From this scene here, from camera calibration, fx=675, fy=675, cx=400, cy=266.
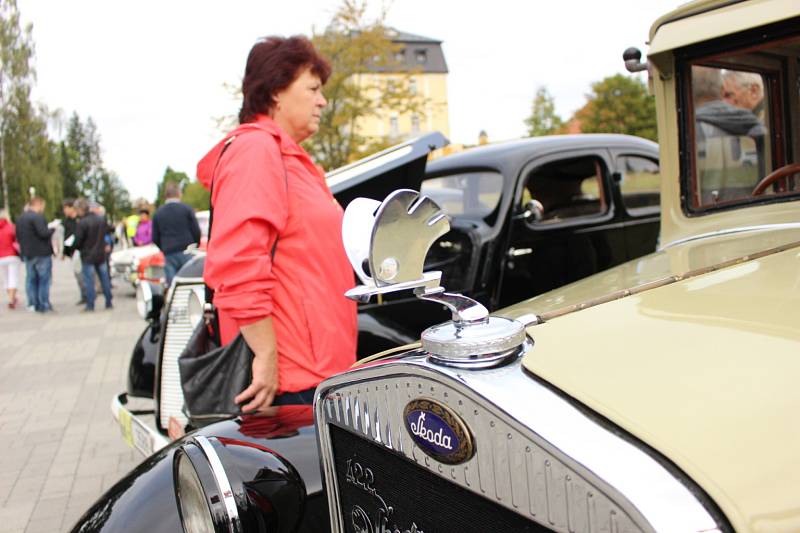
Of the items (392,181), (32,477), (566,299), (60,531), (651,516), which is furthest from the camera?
(32,477)

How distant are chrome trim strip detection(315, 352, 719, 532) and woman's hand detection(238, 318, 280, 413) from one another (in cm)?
82

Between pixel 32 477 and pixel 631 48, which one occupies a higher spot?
pixel 631 48

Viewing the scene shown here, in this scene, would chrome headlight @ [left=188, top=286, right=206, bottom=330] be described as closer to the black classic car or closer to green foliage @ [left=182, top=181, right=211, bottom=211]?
the black classic car

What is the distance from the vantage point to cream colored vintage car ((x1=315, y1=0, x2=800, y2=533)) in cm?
97

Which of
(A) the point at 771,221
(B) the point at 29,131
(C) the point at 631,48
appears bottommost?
(A) the point at 771,221

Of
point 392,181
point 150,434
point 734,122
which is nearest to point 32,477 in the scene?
point 150,434

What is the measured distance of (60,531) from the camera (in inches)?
131

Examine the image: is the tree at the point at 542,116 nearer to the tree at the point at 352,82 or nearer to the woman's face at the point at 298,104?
the tree at the point at 352,82

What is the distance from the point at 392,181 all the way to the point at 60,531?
2429 mm

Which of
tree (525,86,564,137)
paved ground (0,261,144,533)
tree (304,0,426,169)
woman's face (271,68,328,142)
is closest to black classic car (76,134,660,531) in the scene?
paved ground (0,261,144,533)

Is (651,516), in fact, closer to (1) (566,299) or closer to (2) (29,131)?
(1) (566,299)

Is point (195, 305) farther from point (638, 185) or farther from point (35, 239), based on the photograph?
point (35, 239)

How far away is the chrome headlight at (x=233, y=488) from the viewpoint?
1.57 meters

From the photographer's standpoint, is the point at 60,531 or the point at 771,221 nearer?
the point at 771,221
